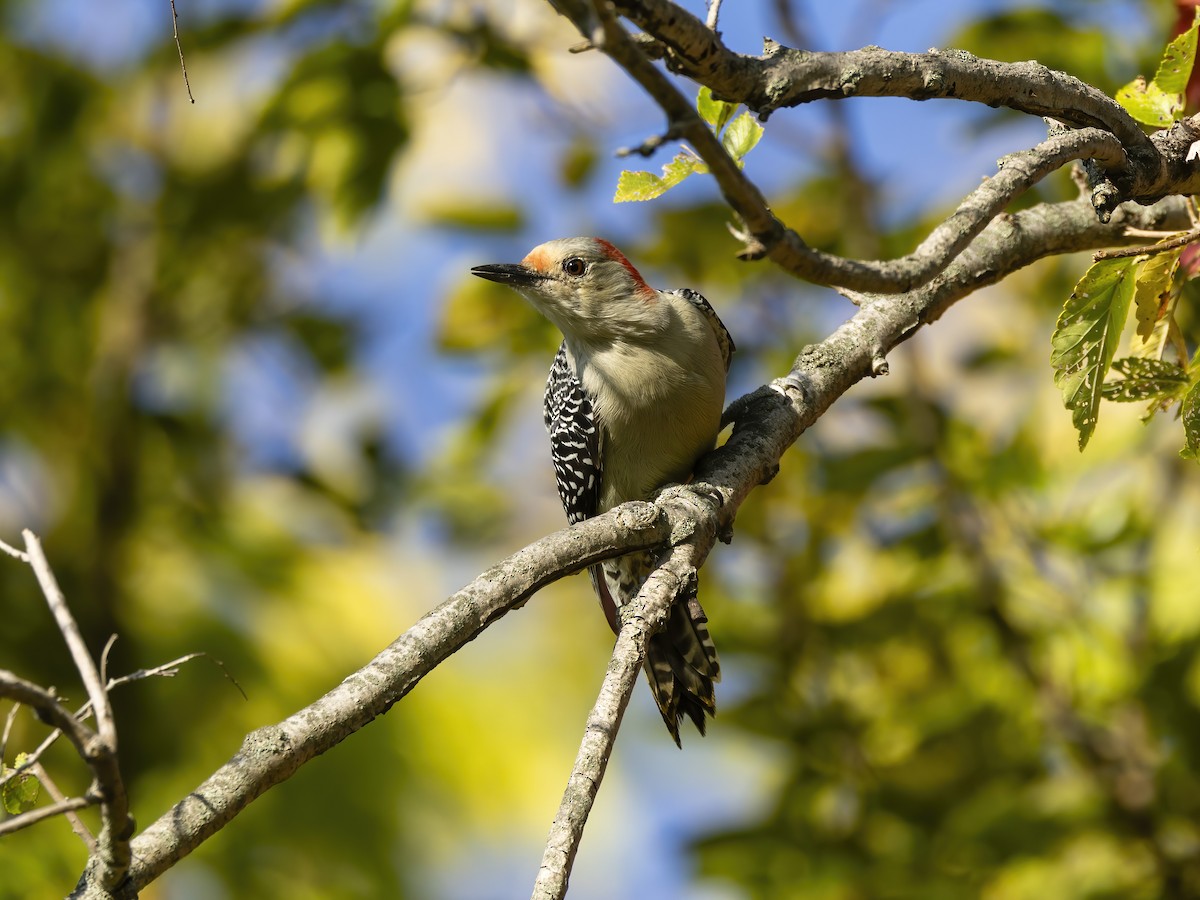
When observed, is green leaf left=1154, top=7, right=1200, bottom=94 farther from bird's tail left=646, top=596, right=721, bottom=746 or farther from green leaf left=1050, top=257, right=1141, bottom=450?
bird's tail left=646, top=596, right=721, bottom=746

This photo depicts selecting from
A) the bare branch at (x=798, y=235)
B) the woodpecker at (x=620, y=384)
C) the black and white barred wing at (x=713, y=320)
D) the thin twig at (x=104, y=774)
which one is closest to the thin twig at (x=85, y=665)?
the thin twig at (x=104, y=774)

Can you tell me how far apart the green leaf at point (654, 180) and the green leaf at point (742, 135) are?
0.48 ft

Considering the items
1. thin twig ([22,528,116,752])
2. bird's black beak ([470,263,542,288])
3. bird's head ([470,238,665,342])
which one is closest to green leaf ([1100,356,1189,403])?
thin twig ([22,528,116,752])

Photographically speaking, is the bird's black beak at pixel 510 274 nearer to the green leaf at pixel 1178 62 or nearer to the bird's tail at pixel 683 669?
the bird's tail at pixel 683 669

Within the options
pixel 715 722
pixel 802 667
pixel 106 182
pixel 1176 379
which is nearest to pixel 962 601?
pixel 802 667

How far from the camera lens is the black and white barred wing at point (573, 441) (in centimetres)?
526

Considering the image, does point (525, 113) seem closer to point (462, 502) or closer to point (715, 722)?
point (462, 502)

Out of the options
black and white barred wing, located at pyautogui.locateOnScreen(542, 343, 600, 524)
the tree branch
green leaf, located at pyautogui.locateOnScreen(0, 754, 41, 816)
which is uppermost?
black and white barred wing, located at pyautogui.locateOnScreen(542, 343, 600, 524)

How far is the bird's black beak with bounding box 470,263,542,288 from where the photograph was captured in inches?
204

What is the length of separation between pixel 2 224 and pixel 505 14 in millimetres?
3778

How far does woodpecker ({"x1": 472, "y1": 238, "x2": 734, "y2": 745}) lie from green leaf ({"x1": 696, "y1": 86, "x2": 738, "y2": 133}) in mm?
2302

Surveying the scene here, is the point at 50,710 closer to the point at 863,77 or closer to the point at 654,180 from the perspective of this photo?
the point at 654,180

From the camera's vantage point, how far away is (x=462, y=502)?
639 centimetres

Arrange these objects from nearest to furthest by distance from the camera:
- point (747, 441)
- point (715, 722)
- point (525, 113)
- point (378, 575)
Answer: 1. point (747, 441)
2. point (715, 722)
3. point (525, 113)
4. point (378, 575)
